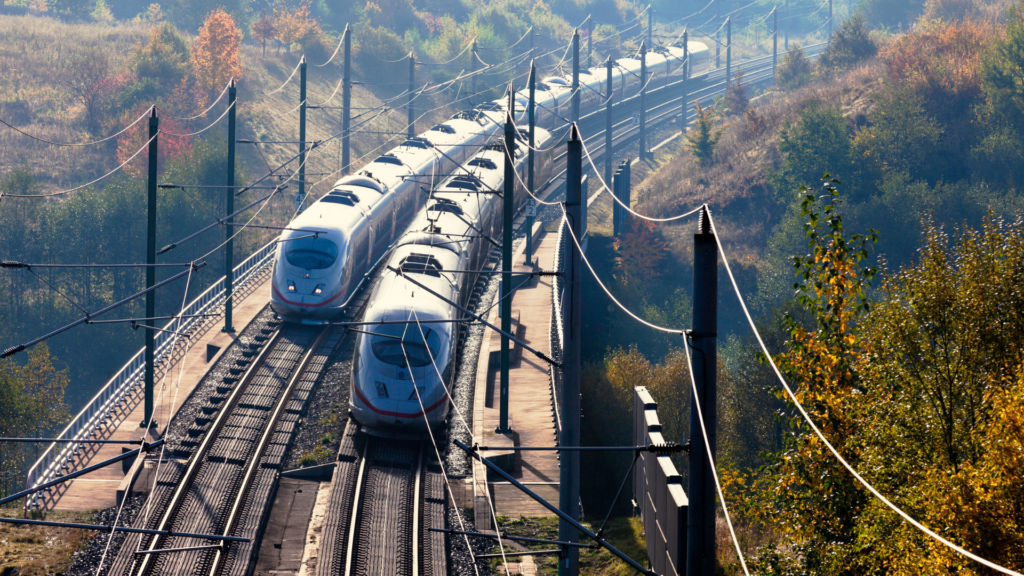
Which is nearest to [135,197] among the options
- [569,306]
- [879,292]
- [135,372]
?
[135,372]

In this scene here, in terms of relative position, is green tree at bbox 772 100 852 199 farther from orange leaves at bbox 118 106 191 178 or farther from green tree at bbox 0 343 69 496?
green tree at bbox 0 343 69 496

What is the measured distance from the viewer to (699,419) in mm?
7875

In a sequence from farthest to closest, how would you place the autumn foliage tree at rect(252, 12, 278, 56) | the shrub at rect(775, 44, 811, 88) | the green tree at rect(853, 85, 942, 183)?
the shrub at rect(775, 44, 811, 88), the autumn foliage tree at rect(252, 12, 278, 56), the green tree at rect(853, 85, 942, 183)

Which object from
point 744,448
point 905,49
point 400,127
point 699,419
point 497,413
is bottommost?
point 744,448

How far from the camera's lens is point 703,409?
793 centimetres

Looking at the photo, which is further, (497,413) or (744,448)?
(744,448)

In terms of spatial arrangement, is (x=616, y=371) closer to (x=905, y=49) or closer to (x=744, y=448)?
(x=744, y=448)

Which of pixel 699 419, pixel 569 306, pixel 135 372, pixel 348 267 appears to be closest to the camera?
pixel 699 419

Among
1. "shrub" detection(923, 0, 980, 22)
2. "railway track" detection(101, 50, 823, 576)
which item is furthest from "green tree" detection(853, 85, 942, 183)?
"railway track" detection(101, 50, 823, 576)

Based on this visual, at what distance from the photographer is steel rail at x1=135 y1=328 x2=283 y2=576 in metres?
17.9

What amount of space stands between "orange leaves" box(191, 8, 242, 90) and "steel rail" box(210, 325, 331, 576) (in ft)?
161

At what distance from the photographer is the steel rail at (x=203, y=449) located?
58.6 feet

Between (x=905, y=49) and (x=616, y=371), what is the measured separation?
50.4 m

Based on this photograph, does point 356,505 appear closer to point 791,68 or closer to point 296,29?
point 296,29
